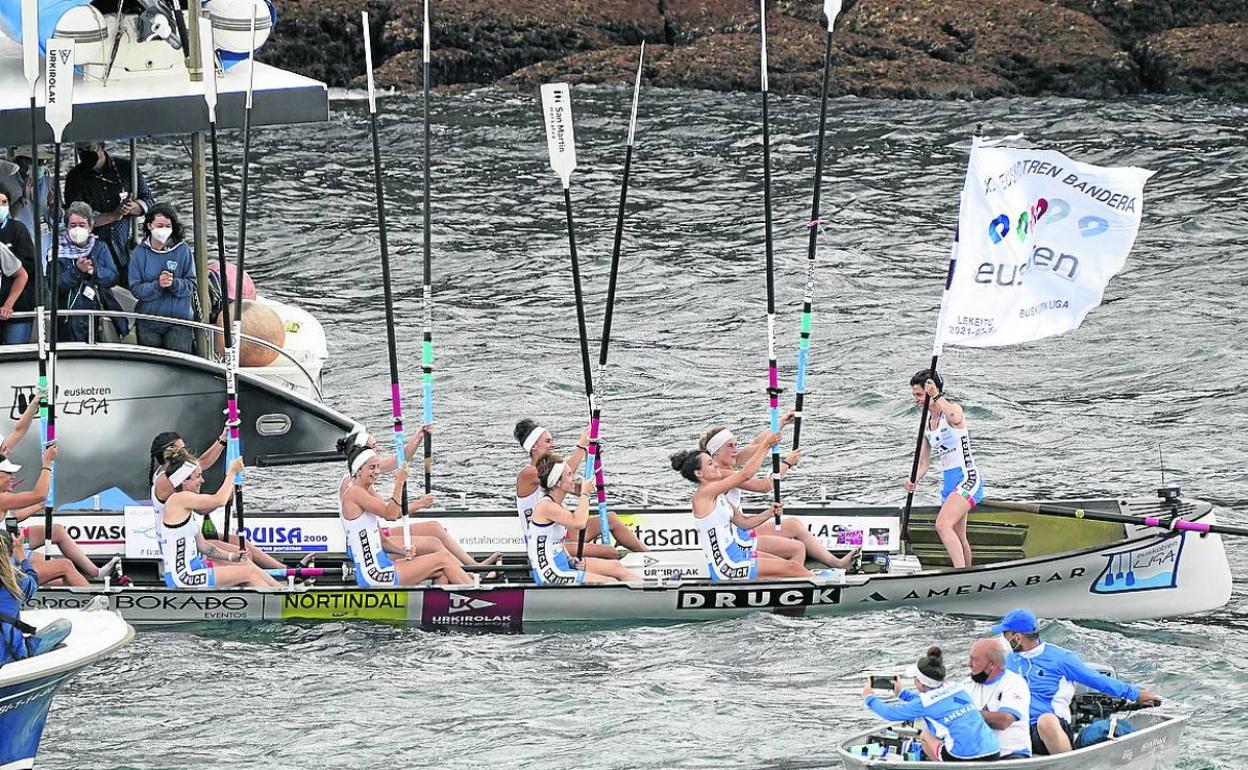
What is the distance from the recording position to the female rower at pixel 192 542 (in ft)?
52.5

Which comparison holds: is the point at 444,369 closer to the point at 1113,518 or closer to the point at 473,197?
the point at 473,197

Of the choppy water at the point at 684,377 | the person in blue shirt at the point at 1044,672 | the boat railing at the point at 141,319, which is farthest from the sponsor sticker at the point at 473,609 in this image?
the person in blue shirt at the point at 1044,672

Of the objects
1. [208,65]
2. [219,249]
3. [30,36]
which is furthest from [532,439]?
[30,36]

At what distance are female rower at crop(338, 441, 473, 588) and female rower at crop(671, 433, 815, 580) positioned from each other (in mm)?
2088

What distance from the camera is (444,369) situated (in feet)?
89.7

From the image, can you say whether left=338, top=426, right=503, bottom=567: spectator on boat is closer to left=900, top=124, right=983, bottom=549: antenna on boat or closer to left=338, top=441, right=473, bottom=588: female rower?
left=338, top=441, right=473, bottom=588: female rower

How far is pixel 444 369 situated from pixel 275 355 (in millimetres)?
6966

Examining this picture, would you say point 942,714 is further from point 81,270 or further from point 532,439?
point 81,270

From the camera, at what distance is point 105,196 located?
64.7 ft

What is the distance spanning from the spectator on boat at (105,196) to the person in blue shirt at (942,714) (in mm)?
10067

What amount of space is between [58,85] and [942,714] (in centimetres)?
849

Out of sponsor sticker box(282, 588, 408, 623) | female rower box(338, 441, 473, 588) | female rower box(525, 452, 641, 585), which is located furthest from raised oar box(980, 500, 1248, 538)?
sponsor sticker box(282, 588, 408, 623)

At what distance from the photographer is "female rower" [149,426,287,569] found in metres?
16.1

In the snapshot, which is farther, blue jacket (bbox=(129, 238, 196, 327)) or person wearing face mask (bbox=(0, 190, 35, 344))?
blue jacket (bbox=(129, 238, 196, 327))
